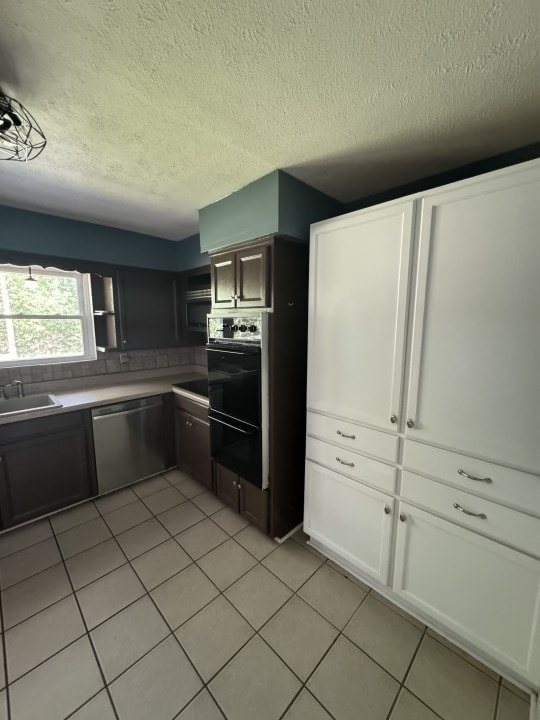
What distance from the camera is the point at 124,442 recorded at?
2480 millimetres

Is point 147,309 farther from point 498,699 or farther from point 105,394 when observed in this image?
point 498,699

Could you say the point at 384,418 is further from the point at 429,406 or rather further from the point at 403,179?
the point at 403,179

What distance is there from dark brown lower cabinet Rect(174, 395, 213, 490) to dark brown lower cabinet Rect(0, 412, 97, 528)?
2.42 feet

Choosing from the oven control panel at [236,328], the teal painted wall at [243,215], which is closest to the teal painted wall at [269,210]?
the teal painted wall at [243,215]

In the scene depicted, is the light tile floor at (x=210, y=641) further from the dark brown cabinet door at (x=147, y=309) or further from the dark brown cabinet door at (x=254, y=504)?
the dark brown cabinet door at (x=147, y=309)

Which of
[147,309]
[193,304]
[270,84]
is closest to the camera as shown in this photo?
[270,84]

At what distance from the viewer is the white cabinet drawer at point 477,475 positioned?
3.54ft

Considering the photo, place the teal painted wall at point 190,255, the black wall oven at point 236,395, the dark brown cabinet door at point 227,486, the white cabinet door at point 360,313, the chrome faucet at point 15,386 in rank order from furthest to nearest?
the teal painted wall at point 190,255 < the chrome faucet at point 15,386 < the dark brown cabinet door at point 227,486 < the black wall oven at point 236,395 < the white cabinet door at point 360,313

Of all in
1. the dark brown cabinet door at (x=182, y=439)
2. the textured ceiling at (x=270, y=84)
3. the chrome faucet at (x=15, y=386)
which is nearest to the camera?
the textured ceiling at (x=270, y=84)

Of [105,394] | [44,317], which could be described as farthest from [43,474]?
[44,317]

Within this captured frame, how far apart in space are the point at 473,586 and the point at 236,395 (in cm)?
157

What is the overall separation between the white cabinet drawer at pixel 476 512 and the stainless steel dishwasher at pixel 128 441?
2179mm

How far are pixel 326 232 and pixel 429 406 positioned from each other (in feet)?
3.46

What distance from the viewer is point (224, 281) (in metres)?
2.01
